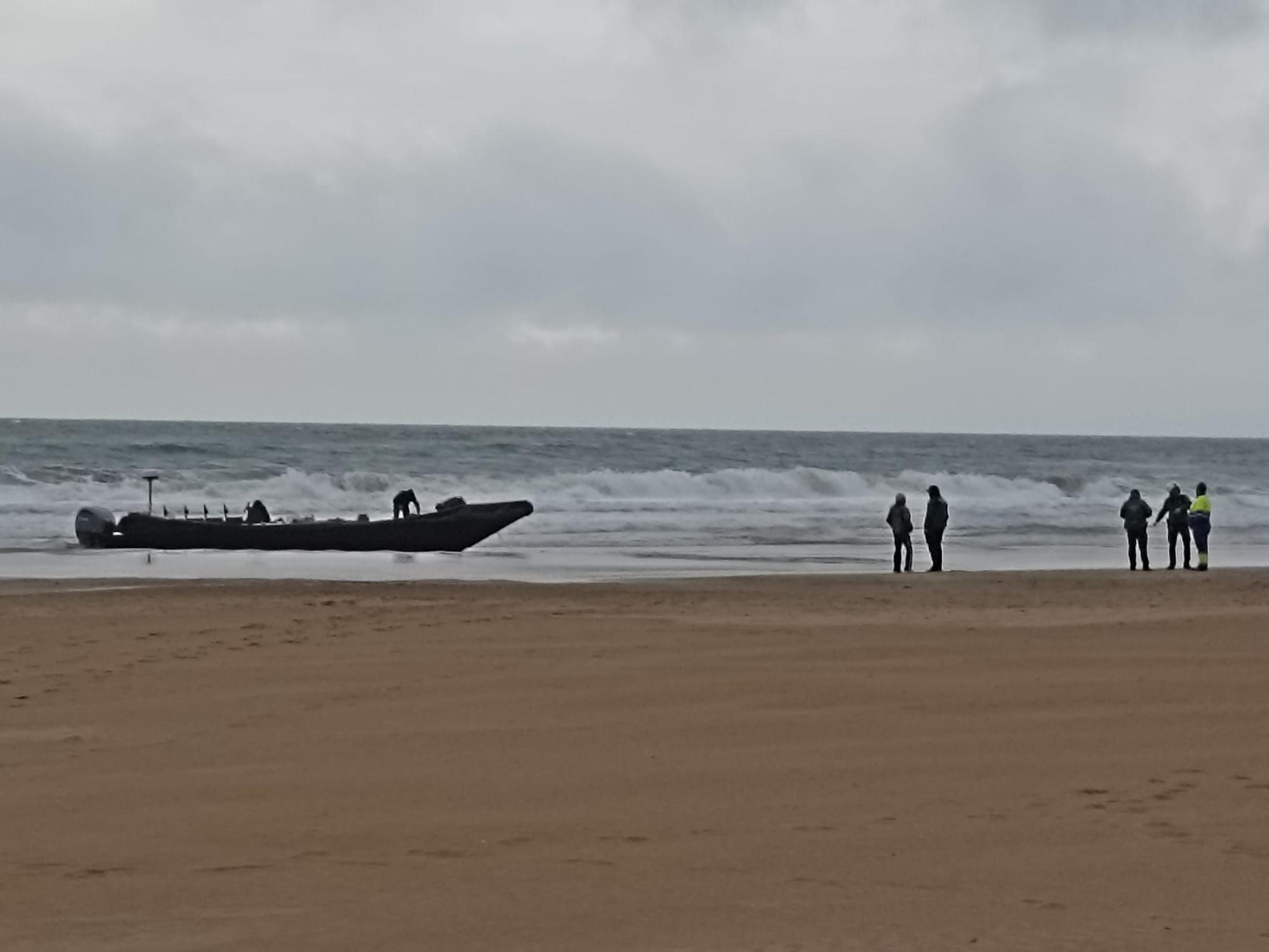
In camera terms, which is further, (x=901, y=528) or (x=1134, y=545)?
(x=1134, y=545)

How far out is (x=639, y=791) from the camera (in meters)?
6.30

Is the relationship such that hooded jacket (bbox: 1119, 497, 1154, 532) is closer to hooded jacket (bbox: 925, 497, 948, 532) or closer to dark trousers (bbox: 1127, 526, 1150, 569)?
dark trousers (bbox: 1127, 526, 1150, 569)

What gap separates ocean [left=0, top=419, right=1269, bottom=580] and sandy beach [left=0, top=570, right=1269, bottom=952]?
1089cm

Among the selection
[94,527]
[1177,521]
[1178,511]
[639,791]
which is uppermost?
[1178,511]

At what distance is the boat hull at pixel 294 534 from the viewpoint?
86.0ft

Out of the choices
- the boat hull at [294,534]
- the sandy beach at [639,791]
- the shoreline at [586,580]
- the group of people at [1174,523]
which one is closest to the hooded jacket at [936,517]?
the shoreline at [586,580]

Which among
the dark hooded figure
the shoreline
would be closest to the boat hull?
the dark hooded figure

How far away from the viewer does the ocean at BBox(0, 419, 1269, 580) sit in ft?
80.1

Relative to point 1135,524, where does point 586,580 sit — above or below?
below

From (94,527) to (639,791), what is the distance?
21.9 meters

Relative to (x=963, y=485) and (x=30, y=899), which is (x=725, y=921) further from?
(x=963, y=485)

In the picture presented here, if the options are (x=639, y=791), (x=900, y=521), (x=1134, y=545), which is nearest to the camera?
(x=639, y=791)

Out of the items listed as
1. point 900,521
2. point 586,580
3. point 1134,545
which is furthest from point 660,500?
point 586,580

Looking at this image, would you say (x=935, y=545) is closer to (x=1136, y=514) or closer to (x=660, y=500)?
(x=1136, y=514)
